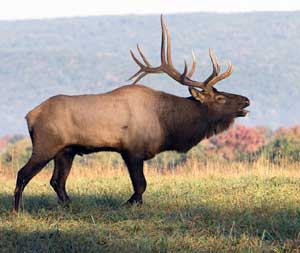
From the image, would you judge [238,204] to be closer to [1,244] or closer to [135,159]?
[135,159]

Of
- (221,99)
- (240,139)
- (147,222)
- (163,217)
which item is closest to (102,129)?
(163,217)

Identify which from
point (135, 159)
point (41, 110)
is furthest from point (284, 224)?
point (41, 110)

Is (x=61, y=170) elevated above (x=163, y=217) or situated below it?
above

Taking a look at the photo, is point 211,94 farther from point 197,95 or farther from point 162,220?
point 162,220

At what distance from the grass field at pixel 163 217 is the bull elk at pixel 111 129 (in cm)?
48

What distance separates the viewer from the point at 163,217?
11.2 meters

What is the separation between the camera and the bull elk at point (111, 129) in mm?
12508

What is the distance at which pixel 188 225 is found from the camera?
1055 centimetres

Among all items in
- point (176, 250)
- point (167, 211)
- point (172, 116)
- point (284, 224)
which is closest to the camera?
point (176, 250)

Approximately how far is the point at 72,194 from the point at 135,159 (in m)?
1.34

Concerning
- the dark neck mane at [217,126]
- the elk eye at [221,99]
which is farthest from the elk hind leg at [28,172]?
the elk eye at [221,99]

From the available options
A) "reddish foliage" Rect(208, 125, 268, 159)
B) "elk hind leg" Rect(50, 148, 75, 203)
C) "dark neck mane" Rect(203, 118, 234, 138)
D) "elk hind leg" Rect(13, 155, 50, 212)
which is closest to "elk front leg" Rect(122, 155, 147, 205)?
"elk hind leg" Rect(50, 148, 75, 203)

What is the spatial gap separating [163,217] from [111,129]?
2060 millimetres

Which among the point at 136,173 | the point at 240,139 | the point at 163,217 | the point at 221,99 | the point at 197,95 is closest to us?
the point at 163,217
